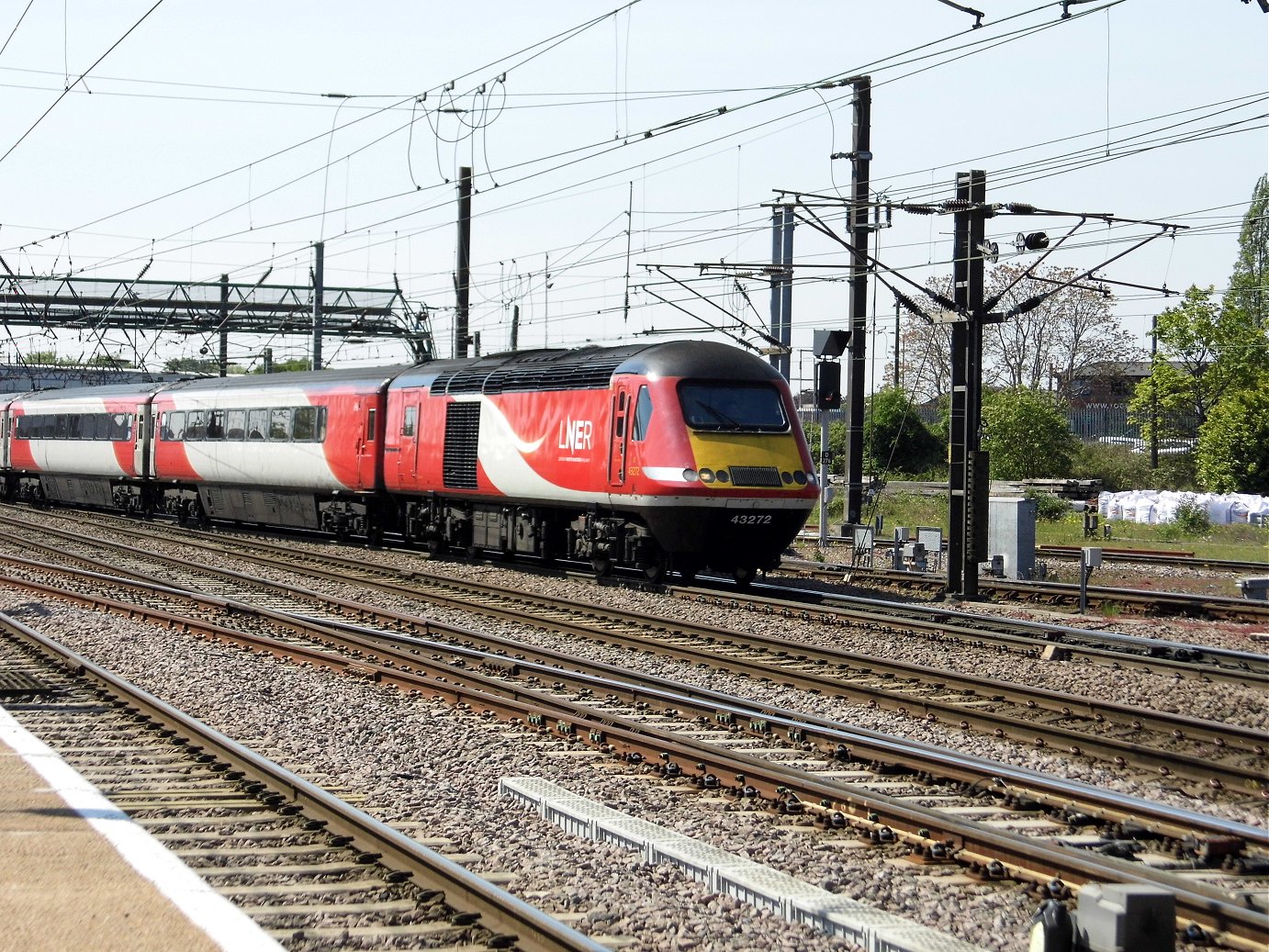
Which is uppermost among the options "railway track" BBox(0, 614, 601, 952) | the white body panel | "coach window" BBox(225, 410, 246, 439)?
"coach window" BBox(225, 410, 246, 439)

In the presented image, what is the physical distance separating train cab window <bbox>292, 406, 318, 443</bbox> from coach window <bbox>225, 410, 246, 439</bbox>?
8.47 ft

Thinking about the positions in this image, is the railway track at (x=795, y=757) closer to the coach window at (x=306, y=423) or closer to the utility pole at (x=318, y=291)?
the coach window at (x=306, y=423)

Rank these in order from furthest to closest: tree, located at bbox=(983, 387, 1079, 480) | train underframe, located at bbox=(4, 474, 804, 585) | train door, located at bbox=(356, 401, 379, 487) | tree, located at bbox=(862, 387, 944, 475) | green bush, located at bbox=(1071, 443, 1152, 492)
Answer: tree, located at bbox=(862, 387, 944, 475) → green bush, located at bbox=(1071, 443, 1152, 492) → tree, located at bbox=(983, 387, 1079, 480) → train door, located at bbox=(356, 401, 379, 487) → train underframe, located at bbox=(4, 474, 804, 585)

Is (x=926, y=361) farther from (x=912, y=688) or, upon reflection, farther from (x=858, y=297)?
(x=912, y=688)

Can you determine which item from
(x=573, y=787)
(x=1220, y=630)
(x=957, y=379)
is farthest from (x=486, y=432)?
(x=573, y=787)

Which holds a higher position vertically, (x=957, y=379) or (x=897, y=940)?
(x=957, y=379)

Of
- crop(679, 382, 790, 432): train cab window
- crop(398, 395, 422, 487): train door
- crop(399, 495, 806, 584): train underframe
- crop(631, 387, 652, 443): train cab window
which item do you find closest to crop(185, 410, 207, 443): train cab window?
crop(398, 395, 422, 487): train door

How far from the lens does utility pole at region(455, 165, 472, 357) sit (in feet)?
107

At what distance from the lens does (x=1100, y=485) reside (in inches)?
1973

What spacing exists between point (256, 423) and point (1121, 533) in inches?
822

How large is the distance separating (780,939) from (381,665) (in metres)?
7.54

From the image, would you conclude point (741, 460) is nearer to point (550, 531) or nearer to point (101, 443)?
point (550, 531)

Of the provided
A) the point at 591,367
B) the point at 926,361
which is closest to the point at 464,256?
the point at 591,367

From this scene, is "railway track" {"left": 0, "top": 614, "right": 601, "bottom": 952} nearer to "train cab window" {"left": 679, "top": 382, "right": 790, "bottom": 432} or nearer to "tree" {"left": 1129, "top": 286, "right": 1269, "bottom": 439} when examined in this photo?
"train cab window" {"left": 679, "top": 382, "right": 790, "bottom": 432}
